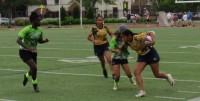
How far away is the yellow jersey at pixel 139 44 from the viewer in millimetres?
10234

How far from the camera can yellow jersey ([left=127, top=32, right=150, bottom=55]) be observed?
10234mm

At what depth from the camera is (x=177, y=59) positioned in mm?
18078

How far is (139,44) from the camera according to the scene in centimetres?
1029

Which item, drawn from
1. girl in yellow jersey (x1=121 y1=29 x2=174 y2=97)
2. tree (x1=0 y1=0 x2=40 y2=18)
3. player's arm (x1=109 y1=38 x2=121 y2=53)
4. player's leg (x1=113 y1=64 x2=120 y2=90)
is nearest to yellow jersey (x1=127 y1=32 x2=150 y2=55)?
girl in yellow jersey (x1=121 y1=29 x2=174 y2=97)

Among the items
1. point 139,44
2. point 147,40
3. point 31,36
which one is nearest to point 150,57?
point 139,44

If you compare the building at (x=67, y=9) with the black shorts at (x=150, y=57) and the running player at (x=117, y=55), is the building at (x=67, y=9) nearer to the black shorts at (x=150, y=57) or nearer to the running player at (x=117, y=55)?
the running player at (x=117, y=55)

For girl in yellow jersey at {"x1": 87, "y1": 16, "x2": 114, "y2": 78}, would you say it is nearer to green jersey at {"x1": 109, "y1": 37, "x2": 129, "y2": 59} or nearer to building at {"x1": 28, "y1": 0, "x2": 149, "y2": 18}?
green jersey at {"x1": 109, "y1": 37, "x2": 129, "y2": 59}

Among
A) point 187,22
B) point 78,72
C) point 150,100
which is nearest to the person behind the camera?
point 150,100

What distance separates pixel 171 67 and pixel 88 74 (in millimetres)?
3013

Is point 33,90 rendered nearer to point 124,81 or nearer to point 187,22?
point 124,81

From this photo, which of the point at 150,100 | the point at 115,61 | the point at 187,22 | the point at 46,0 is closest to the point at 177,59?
the point at 115,61

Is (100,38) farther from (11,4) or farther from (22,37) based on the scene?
(11,4)

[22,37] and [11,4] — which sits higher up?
[11,4]

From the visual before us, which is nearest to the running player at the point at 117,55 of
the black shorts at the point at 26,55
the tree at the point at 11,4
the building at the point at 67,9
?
the black shorts at the point at 26,55
